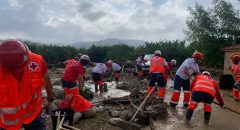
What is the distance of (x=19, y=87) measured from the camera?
3.47 m

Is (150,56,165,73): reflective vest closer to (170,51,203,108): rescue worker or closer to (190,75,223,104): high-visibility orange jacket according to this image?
(170,51,203,108): rescue worker

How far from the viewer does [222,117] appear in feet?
27.0

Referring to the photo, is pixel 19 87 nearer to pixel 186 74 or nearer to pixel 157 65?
pixel 186 74

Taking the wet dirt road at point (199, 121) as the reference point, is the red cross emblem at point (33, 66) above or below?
above

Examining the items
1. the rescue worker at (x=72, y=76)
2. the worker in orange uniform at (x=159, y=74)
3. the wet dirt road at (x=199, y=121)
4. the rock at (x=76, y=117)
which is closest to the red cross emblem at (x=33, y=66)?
the rock at (x=76, y=117)

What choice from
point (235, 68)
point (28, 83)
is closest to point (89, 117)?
point (28, 83)

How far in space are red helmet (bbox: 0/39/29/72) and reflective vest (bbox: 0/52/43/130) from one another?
150mm

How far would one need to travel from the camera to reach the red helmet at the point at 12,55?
3.20m

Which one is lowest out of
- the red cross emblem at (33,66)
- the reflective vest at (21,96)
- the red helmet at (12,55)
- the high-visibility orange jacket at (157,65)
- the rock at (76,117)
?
the rock at (76,117)

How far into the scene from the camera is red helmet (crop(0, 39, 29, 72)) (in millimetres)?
3199

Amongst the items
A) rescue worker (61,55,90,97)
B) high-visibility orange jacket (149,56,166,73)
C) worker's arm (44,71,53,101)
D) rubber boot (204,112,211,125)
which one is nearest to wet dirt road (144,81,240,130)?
rubber boot (204,112,211,125)

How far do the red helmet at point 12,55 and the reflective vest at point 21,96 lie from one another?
150 millimetres

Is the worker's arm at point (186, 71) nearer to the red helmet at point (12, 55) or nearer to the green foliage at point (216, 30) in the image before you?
the red helmet at point (12, 55)

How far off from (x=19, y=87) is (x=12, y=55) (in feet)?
1.48
